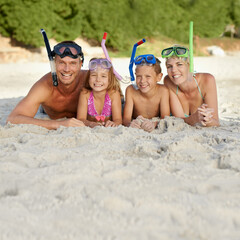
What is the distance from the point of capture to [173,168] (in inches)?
84.8

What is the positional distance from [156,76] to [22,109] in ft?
5.12

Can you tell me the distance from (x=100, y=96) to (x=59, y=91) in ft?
1.66

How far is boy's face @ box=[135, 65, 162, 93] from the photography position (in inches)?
142

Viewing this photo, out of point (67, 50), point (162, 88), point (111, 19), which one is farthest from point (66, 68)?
point (111, 19)

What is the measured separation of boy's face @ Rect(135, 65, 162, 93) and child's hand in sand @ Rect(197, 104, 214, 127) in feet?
2.34

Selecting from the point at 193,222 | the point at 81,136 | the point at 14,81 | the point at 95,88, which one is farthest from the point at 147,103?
the point at 14,81

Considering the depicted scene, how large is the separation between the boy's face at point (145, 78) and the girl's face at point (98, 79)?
1.21ft

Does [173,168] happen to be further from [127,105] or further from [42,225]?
[127,105]

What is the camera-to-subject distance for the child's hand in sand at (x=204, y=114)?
3.09 meters

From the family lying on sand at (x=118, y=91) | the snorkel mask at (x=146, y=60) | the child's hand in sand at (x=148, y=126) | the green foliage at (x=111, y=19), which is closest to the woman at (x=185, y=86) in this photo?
the family lying on sand at (x=118, y=91)

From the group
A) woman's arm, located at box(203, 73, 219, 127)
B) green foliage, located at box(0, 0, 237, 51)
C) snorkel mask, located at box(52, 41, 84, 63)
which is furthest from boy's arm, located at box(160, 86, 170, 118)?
green foliage, located at box(0, 0, 237, 51)

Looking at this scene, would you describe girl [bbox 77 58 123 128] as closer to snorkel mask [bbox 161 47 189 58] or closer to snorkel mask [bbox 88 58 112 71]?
snorkel mask [bbox 88 58 112 71]

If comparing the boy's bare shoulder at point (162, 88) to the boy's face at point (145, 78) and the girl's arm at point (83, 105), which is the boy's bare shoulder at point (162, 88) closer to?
the boy's face at point (145, 78)

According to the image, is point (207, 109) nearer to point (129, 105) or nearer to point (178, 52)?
point (178, 52)
